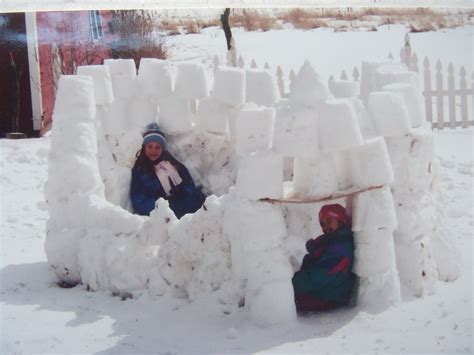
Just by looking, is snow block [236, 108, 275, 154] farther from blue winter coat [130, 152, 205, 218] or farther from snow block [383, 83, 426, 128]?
blue winter coat [130, 152, 205, 218]

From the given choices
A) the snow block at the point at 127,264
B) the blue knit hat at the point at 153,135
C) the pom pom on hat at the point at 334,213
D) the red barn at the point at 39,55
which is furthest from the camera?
the red barn at the point at 39,55

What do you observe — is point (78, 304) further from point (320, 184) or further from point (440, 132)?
point (440, 132)

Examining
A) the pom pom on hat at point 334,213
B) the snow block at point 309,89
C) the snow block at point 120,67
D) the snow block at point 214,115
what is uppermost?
the snow block at point 120,67

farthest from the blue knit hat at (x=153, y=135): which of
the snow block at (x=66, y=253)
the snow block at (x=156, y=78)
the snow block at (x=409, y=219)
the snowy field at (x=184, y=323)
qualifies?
the snow block at (x=409, y=219)

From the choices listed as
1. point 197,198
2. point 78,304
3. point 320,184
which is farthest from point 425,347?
point 197,198

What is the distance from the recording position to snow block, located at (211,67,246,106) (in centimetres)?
620

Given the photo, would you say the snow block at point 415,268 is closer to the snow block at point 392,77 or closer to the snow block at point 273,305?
the snow block at point 273,305

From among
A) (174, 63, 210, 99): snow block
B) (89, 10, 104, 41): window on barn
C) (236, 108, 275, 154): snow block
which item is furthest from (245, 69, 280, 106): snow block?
(89, 10, 104, 41): window on barn

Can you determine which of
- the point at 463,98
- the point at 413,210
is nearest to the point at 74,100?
the point at 413,210

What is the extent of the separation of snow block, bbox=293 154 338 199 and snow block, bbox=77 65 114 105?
6.68ft

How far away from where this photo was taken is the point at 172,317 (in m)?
4.44

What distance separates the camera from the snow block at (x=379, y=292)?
14.0 ft

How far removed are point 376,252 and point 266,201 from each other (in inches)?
27.0

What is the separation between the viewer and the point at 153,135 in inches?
244
